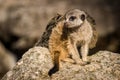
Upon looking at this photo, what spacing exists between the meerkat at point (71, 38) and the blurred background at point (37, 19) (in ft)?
35.9

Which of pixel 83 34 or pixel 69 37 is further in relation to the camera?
pixel 83 34

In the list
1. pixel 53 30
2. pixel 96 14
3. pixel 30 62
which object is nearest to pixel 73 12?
pixel 53 30

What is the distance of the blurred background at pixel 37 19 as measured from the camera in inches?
811

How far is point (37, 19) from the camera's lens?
2141cm

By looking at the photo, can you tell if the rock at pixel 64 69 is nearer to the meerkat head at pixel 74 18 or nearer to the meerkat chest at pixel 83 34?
the meerkat chest at pixel 83 34

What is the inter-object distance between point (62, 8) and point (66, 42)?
1242cm

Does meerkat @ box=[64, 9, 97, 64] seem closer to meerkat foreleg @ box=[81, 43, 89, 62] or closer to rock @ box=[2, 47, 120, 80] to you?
meerkat foreleg @ box=[81, 43, 89, 62]

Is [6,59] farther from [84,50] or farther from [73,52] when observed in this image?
[73,52]

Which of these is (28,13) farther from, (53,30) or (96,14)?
(53,30)

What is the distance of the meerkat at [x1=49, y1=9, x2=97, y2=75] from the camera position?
A: 8867 millimetres

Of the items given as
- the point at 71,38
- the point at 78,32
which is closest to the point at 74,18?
the point at 78,32

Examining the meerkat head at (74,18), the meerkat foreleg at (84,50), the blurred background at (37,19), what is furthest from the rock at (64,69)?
the blurred background at (37,19)

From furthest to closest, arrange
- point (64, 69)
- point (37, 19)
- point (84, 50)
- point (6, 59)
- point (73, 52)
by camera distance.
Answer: point (37, 19), point (6, 59), point (84, 50), point (73, 52), point (64, 69)

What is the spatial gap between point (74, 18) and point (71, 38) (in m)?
0.33
